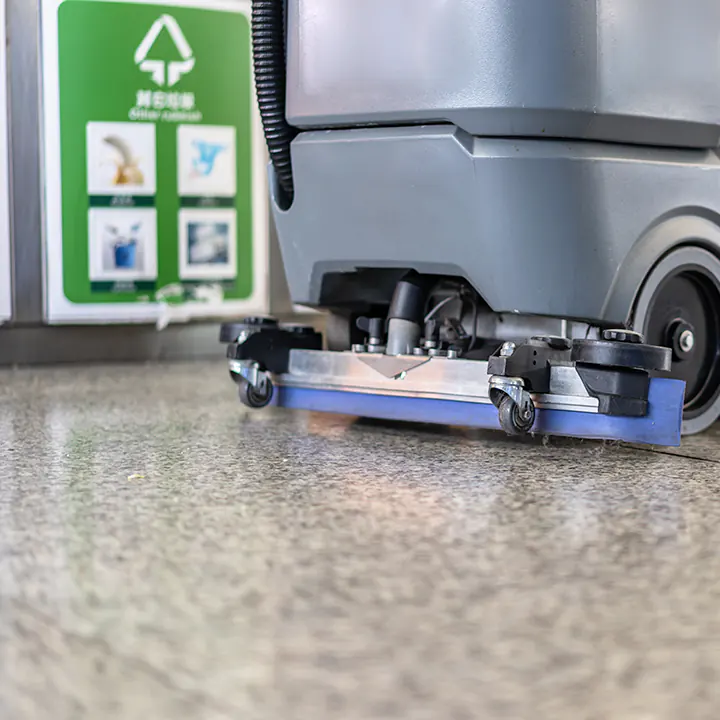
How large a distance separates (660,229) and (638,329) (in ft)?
0.59

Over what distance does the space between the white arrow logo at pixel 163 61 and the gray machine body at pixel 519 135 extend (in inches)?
54.5

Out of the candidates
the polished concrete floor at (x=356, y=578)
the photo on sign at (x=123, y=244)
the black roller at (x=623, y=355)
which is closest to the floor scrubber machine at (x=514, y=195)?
the black roller at (x=623, y=355)

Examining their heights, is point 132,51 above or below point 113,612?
above

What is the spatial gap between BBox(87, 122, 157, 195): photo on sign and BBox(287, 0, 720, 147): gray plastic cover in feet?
4.56

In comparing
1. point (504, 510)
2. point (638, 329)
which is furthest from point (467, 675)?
point (638, 329)

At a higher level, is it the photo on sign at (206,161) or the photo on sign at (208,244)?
the photo on sign at (206,161)

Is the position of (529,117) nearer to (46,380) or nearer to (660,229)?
(660,229)

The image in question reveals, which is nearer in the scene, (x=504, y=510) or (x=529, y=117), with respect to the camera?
(x=504, y=510)

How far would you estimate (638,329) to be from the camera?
6.34ft

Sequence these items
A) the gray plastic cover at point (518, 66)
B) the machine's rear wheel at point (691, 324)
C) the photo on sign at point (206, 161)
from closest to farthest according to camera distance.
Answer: the gray plastic cover at point (518, 66) < the machine's rear wheel at point (691, 324) < the photo on sign at point (206, 161)

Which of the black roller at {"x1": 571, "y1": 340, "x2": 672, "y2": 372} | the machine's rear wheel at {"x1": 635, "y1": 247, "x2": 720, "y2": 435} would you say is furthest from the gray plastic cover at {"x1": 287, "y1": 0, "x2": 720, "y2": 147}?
the black roller at {"x1": 571, "y1": 340, "x2": 672, "y2": 372}

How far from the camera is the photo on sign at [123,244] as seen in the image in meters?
3.26

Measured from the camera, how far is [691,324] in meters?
2.10

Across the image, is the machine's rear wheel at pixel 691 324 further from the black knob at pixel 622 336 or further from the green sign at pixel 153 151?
the green sign at pixel 153 151
